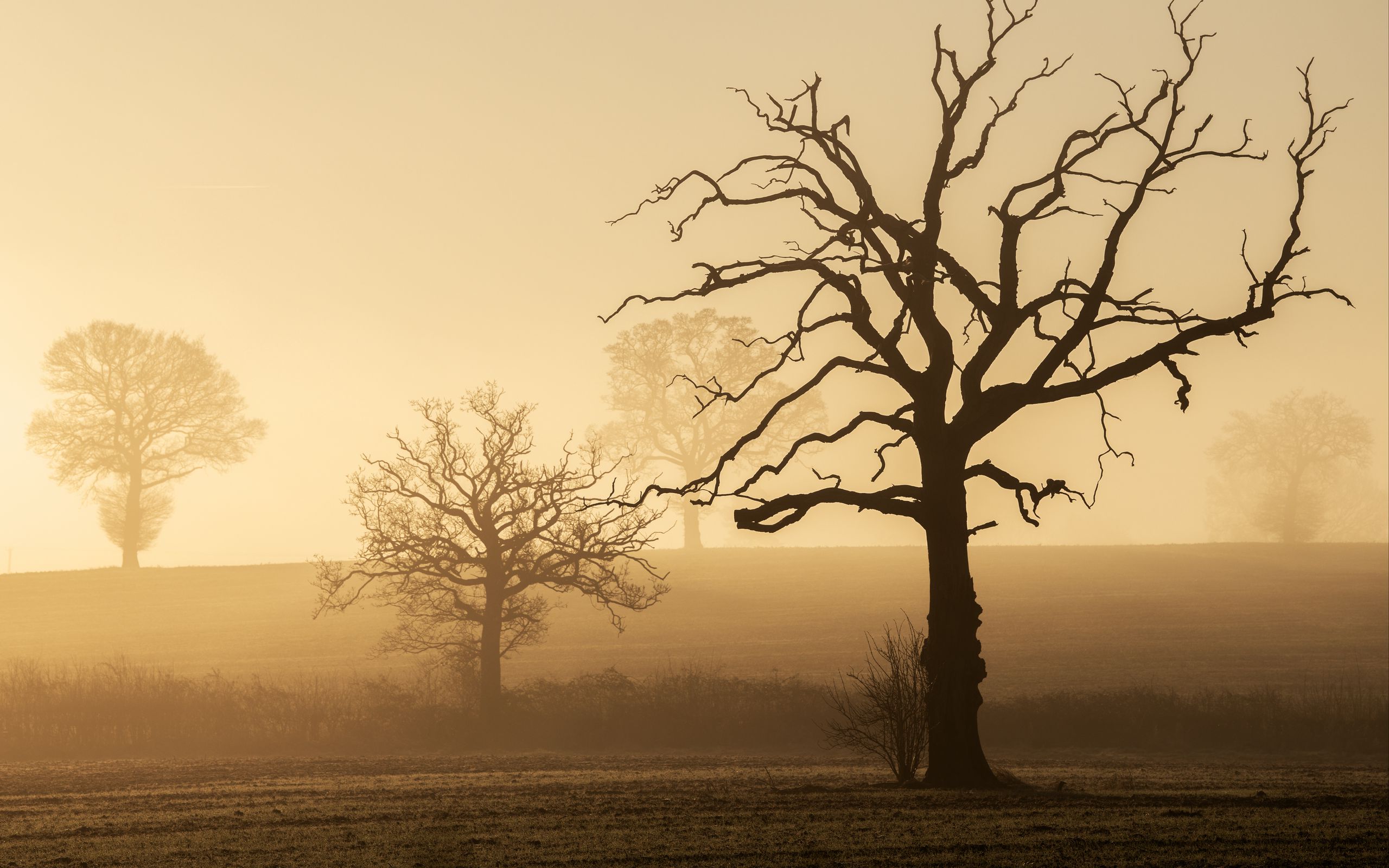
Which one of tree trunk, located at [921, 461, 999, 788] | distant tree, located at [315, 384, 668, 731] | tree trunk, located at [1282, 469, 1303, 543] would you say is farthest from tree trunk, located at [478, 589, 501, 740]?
tree trunk, located at [1282, 469, 1303, 543]

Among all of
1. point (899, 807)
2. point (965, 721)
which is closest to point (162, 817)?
point (899, 807)

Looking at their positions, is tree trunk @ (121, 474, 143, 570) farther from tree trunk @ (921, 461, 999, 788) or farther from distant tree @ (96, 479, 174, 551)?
tree trunk @ (921, 461, 999, 788)

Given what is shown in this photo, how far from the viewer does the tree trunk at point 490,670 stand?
32312mm

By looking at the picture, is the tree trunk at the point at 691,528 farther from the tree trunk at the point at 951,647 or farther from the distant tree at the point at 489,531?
the tree trunk at the point at 951,647

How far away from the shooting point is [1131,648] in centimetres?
4450

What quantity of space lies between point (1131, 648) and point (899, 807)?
32468 millimetres

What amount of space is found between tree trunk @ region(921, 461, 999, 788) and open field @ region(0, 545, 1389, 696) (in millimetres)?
17613

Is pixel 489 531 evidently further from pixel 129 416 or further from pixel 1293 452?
pixel 1293 452

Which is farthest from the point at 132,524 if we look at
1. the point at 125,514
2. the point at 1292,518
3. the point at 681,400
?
the point at 1292,518

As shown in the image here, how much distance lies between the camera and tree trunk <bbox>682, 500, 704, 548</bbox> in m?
80.6

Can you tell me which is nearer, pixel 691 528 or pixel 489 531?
pixel 489 531

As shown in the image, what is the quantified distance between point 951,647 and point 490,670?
1742 cm

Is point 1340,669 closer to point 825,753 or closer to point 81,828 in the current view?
point 825,753

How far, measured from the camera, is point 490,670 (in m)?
33.2
